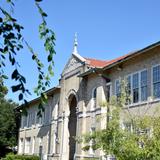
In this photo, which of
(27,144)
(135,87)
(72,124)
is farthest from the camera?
(27,144)

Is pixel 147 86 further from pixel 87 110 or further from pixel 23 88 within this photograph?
pixel 23 88

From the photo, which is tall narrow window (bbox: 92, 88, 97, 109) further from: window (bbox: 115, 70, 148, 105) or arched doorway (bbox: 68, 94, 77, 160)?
window (bbox: 115, 70, 148, 105)

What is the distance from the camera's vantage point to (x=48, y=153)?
1629 inches

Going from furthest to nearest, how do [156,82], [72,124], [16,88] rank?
[72,124] → [156,82] → [16,88]

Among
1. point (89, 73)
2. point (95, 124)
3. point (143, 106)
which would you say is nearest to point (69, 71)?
point (89, 73)

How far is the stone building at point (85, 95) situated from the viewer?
79.7ft

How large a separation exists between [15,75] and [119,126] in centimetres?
1337

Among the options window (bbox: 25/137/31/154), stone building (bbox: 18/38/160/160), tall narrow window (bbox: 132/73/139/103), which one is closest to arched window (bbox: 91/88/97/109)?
stone building (bbox: 18/38/160/160)

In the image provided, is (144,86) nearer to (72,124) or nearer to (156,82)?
(156,82)

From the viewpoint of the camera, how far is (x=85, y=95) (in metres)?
33.5

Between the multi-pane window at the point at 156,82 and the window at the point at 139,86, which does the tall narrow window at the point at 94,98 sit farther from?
the multi-pane window at the point at 156,82

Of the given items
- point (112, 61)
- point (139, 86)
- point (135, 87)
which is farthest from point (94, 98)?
point (139, 86)

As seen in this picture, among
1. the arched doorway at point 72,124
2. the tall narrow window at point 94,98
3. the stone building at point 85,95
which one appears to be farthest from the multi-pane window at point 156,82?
the arched doorway at point 72,124

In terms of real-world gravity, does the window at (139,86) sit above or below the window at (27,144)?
above
